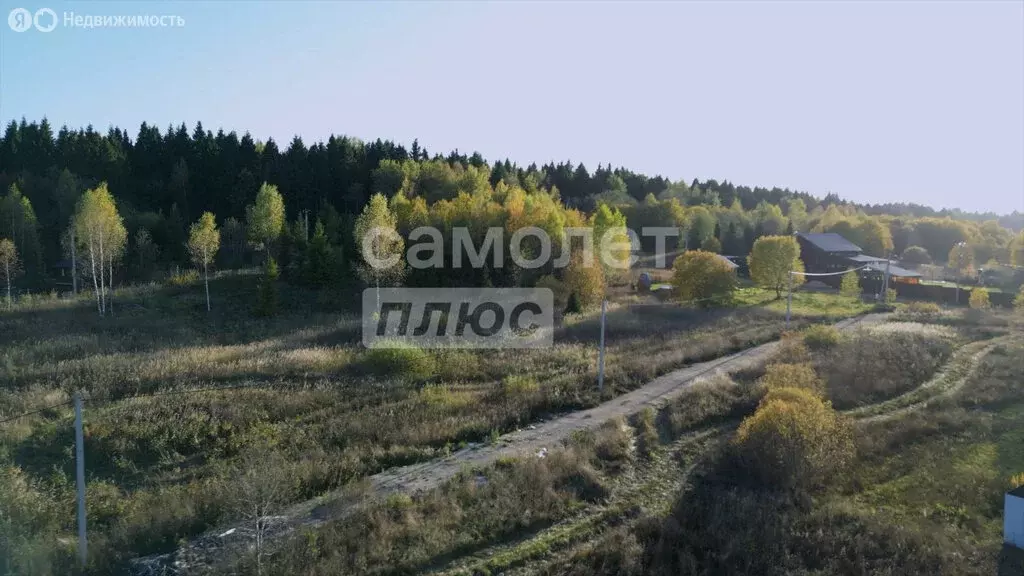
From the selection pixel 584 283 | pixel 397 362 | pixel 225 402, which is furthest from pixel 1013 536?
pixel 584 283

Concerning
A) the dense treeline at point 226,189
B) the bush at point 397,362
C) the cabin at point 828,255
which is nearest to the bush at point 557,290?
the dense treeline at point 226,189

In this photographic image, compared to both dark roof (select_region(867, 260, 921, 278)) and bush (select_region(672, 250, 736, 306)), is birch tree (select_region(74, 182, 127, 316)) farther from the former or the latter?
dark roof (select_region(867, 260, 921, 278))

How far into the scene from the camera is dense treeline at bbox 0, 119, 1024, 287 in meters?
39.4

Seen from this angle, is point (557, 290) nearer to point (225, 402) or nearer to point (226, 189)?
point (225, 402)

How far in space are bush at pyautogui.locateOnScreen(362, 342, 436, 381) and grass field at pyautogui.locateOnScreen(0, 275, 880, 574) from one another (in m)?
0.05

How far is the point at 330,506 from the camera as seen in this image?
9.57 m

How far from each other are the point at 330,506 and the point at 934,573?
9.37 m

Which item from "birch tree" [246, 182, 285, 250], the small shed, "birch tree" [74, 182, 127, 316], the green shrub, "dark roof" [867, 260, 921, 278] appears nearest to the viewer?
the small shed

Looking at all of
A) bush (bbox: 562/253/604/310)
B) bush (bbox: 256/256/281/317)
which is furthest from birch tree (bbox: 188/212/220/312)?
bush (bbox: 562/253/604/310)

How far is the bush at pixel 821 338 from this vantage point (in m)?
23.0

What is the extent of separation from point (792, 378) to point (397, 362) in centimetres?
1164

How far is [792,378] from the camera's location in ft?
57.0

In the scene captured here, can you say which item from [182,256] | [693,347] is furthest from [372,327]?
[182,256]

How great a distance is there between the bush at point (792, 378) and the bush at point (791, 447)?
3.50m
